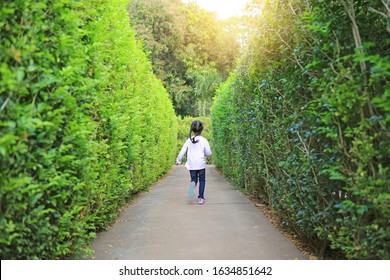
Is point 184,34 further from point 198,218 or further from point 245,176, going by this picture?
point 198,218

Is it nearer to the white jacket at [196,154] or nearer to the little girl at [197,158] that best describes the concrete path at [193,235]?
the little girl at [197,158]

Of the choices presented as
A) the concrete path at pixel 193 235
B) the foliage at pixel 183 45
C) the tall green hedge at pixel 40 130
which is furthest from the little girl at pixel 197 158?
the foliage at pixel 183 45

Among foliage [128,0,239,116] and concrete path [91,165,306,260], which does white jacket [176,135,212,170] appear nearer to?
concrete path [91,165,306,260]

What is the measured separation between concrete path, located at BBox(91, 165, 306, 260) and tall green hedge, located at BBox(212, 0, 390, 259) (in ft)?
1.65

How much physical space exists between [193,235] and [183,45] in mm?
39435

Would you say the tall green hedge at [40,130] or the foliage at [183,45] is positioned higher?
the foliage at [183,45]

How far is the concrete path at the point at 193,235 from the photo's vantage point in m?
5.37

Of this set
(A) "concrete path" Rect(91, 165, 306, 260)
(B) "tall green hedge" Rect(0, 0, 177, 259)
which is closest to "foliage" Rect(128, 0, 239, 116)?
(A) "concrete path" Rect(91, 165, 306, 260)

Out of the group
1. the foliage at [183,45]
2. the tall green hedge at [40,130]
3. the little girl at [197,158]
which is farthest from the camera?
the foliage at [183,45]

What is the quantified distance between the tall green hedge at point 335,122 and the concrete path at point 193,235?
50 cm

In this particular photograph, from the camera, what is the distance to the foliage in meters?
40.7

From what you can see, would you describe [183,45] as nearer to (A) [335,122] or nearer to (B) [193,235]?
(B) [193,235]

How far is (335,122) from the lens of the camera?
13.0 ft

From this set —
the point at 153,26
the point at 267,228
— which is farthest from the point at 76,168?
the point at 153,26
